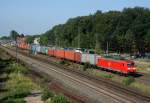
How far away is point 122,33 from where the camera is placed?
125438mm

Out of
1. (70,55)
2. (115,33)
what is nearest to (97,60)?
(70,55)

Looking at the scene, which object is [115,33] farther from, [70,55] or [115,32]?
[70,55]

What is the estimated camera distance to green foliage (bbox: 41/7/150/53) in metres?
108

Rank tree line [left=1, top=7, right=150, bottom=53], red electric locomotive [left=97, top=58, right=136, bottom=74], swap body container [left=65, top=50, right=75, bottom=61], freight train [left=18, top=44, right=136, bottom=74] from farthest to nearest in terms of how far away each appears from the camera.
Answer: tree line [left=1, top=7, right=150, bottom=53] < swap body container [left=65, top=50, right=75, bottom=61] < freight train [left=18, top=44, right=136, bottom=74] < red electric locomotive [left=97, top=58, right=136, bottom=74]

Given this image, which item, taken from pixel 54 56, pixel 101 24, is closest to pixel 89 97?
pixel 54 56

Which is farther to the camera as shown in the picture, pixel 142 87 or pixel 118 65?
pixel 118 65

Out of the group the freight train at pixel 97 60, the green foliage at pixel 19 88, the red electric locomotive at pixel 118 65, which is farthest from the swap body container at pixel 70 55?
the green foliage at pixel 19 88

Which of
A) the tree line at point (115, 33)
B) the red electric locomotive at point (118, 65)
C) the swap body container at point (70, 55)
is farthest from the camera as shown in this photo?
the tree line at point (115, 33)

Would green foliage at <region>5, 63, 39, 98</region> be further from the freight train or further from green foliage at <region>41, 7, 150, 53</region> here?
green foliage at <region>41, 7, 150, 53</region>

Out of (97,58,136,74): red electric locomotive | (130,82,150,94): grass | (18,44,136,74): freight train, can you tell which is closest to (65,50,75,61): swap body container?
(18,44,136,74): freight train

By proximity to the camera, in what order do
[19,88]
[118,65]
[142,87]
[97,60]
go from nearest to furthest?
[19,88] < [142,87] < [118,65] < [97,60]

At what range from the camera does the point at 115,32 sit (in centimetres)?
12388

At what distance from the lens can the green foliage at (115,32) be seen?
107625mm

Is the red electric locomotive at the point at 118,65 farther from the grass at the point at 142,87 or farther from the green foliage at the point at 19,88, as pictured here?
the green foliage at the point at 19,88
